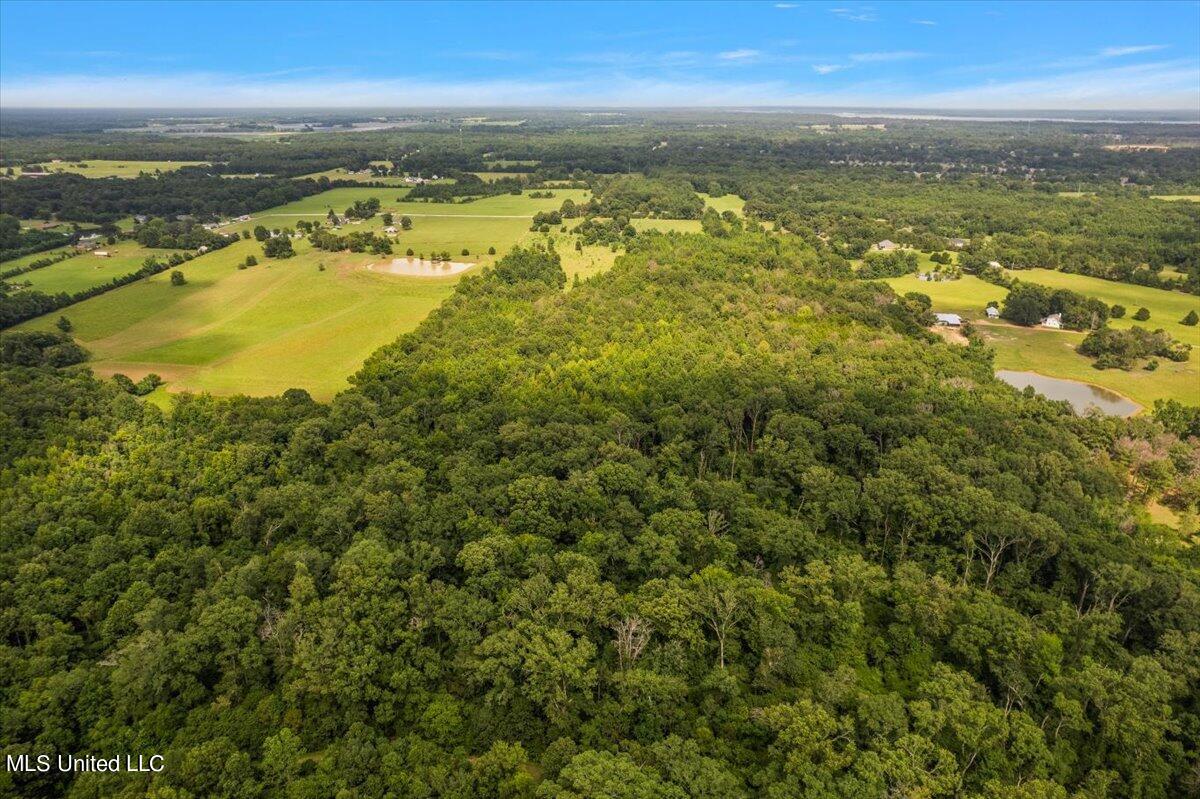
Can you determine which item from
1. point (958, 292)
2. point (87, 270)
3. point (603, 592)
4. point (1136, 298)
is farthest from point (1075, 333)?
point (87, 270)

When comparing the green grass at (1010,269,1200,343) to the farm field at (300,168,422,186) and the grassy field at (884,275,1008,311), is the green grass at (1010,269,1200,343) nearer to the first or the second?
the grassy field at (884,275,1008,311)

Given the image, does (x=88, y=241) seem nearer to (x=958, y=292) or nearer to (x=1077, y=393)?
(x=958, y=292)

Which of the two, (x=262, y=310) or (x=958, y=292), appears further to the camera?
(x=958, y=292)

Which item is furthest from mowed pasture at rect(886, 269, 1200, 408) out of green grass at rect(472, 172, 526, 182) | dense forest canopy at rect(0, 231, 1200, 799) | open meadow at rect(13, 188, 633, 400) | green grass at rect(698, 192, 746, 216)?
green grass at rect(472, 172, 526, 182)

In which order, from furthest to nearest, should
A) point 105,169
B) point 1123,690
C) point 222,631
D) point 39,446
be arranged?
point 105,169, point 39,446, point 222,631, point 1123,690

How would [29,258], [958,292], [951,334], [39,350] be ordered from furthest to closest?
1. [29,258]
2. [958,292]
3. [951,334]
4. [39,350]

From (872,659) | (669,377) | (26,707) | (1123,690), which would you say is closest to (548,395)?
(669,377)

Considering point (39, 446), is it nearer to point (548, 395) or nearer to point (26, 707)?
point (26, 707)
